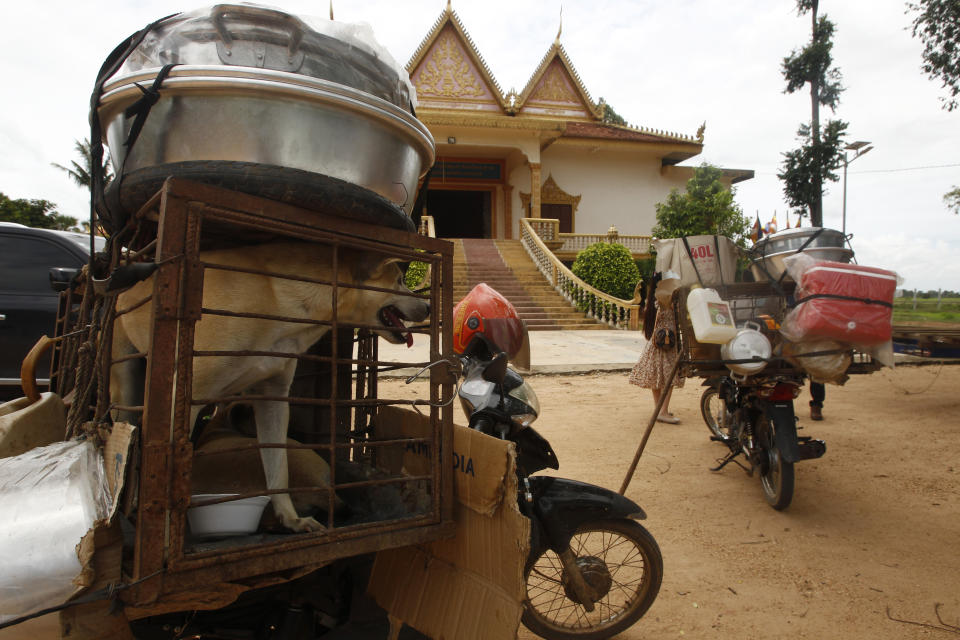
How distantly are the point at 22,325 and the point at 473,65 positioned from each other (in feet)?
54.6

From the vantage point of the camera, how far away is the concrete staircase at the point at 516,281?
13180 millimetres

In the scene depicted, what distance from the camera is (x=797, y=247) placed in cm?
380

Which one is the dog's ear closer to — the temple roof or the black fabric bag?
the black fabric bag

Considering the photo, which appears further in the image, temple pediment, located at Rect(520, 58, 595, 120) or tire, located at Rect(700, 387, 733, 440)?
temple pediment, located at Rect(520, 58, 595, 120)

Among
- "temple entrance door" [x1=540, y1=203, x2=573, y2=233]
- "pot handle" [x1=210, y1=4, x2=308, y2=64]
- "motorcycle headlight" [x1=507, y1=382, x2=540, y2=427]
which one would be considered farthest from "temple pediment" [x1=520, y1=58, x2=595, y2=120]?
"pot handle" [x1=210, y1=4, x2=308, y2=64]

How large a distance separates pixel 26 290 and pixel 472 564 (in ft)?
15.5

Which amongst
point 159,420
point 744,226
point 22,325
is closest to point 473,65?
point 744,226

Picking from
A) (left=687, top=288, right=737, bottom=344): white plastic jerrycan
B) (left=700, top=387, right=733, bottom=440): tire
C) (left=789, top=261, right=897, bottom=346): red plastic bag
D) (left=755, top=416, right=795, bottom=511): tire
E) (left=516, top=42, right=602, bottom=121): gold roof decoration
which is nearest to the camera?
(left=789, top=261, right=897, bottom=346): red plastic bag

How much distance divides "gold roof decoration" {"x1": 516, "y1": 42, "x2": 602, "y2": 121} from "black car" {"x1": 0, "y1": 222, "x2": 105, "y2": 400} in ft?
54.8

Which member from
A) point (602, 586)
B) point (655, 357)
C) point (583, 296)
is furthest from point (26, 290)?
point (583, 296)

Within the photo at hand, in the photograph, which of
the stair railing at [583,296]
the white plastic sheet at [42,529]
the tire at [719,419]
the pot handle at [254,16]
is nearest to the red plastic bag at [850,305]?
the tire at [719,419]

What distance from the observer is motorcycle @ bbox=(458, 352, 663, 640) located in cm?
187

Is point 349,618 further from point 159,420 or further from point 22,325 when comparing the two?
point 22,325

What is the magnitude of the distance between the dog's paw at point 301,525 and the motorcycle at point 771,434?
8.82 feet
